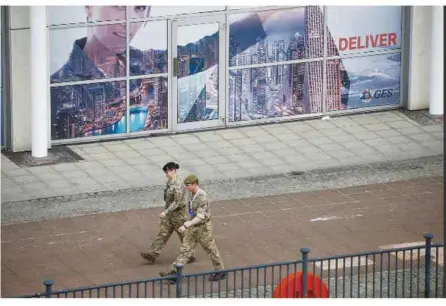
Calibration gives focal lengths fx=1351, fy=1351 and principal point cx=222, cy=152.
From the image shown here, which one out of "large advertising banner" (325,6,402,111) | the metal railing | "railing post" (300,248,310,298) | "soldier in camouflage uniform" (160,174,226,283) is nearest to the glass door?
"large advertising banner" (325,6,402,111)

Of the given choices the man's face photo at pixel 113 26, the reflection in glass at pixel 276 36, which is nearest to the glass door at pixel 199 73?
the reflection in glass at pixel 276 36

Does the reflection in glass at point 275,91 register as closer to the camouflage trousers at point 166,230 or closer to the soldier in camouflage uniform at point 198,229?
the camouflage trousers at point 166,230

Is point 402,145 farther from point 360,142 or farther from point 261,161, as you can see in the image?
point 261,161

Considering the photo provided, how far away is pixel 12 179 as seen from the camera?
21.0m

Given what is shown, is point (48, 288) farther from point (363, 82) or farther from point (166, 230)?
point (363, 82)

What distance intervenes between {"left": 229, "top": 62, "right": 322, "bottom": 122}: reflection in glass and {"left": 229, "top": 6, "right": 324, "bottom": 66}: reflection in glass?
0.67 feet

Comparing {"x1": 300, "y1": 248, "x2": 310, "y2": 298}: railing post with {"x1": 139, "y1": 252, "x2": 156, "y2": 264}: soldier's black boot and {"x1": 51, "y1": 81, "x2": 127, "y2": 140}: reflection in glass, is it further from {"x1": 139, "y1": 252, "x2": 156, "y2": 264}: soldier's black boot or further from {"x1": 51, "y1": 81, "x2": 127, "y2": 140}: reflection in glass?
{"x1": 51, "y1": 81, "x2": 127, "y2": 140}: reflection in glass

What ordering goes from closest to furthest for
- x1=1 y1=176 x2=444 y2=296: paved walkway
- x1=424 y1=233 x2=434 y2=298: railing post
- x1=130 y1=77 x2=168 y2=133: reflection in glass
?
x1=424 y1=233 x2=434 y2=298: railing post < x1=1 y1=176 x2=444 y2=296: paved walkway < x1=130 y1=77 x2=168 y2=133: reflection in glass

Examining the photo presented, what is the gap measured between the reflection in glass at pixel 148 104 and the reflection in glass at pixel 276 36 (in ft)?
4.56

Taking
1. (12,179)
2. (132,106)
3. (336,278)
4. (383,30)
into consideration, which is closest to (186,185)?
(336,278)

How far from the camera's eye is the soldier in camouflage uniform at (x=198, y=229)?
1648 centimetres

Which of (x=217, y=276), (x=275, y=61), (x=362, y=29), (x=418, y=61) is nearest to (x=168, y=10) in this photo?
(x=275, y=61)

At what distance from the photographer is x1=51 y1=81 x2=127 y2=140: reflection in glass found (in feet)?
73.7

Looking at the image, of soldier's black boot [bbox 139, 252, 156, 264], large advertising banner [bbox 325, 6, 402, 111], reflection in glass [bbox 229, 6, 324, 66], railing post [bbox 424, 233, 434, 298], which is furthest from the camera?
large advertising banner [bbox 325, 6, 402, 111]
